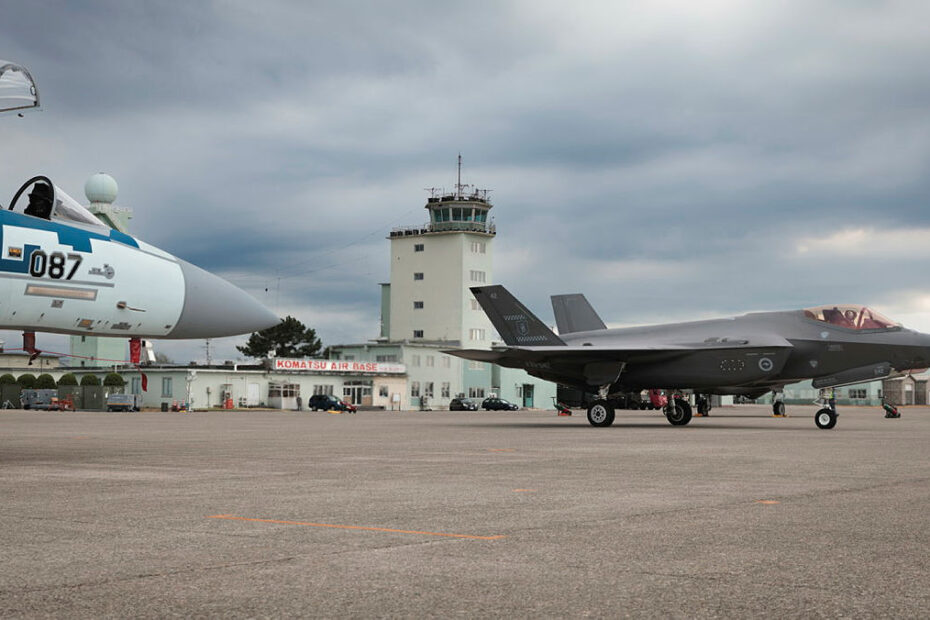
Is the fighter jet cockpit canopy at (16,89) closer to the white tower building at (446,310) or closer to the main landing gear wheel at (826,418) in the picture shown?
the main landing gear wheel at (826,418)

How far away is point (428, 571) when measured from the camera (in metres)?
5.16

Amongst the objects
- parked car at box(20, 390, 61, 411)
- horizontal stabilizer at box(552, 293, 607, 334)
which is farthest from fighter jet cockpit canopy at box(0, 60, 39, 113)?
parked car at box(20, 390, 61, 411)

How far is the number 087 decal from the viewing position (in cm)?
1166

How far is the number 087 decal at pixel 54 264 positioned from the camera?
11.7m

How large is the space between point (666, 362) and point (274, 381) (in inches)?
2149

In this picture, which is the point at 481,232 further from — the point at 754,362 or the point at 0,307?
the point at 0,307

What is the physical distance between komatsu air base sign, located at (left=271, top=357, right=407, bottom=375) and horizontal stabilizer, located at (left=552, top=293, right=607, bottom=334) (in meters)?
45.8

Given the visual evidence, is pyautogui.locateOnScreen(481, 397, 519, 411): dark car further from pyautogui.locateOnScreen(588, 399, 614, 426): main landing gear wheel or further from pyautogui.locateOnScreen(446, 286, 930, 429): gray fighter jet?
pyautogui.locateOnScreen(588, 399, 614, 426): main landing gear wheel

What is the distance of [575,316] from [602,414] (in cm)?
744

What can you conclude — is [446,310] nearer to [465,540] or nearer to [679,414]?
[679,414]

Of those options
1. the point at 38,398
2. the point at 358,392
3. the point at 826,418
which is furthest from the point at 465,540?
the point at 358,392

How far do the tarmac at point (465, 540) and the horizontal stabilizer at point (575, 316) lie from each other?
75.0 feet

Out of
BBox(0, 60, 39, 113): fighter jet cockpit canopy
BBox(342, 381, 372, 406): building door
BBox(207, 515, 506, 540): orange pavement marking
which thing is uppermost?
BBox(0, 60, 39, 113): fighter jet cockpit canopy

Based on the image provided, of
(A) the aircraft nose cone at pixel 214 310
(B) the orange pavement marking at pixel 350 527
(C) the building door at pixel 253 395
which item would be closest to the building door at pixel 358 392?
(C) the building door at pixel 253 395
